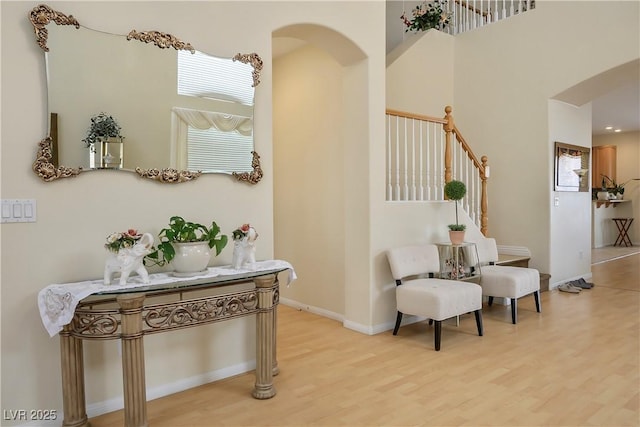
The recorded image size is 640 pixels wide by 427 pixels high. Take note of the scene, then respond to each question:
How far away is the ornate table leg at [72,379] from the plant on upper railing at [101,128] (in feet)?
3.39

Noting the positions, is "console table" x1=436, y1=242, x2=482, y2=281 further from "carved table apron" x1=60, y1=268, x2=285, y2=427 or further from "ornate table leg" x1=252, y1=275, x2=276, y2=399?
"carved table apron" x1=60, y1=268, x2=285, y2=427

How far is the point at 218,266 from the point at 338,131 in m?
2.17

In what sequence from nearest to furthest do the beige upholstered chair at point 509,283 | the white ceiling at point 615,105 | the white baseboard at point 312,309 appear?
the beige upholstered chair at point 509,283 → the white baseboard at point 312,309 → the white ceiling at point 615,105

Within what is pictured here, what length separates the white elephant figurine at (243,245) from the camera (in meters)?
2.81

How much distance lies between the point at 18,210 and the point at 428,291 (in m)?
2.87

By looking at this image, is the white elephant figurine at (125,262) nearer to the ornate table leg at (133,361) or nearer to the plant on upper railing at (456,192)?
the ornate table leg at (133,361)

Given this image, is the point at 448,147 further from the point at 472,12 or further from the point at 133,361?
the point at 133,361

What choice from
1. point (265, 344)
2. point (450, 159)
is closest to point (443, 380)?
point (265, 344)

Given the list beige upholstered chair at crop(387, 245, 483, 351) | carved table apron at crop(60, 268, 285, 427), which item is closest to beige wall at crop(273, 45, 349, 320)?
beige upholstered chair at crop(387, 245, 483, 351)

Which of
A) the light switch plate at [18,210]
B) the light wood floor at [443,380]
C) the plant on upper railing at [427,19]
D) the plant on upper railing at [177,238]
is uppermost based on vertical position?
the plant on upper railing at [427,19]

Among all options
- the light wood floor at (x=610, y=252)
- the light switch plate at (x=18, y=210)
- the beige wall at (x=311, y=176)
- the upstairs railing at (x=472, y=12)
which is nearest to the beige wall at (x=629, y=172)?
the light wood floor at (x=610, y=252)

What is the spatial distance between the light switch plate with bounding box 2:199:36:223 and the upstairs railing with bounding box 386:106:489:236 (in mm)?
3104

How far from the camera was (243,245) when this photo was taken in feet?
9.25

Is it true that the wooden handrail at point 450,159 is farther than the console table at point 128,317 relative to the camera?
Yes
